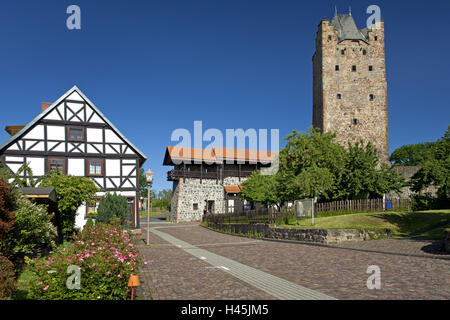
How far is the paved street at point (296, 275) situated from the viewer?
22.9ft

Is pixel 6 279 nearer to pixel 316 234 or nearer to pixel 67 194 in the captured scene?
pixel 67 194

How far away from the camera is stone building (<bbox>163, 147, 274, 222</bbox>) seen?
142 ft

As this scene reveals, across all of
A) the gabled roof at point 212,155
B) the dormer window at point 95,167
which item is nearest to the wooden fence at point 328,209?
the dormer window at point 95,167

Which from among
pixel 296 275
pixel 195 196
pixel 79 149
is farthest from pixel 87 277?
pixel 195 196

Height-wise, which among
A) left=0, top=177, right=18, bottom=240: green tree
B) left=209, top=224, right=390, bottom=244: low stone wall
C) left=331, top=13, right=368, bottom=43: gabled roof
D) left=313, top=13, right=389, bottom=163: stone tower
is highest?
left=331, top=13, right=368, bottom=43: gabled roof

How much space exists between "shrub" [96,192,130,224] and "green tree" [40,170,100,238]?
2.28 meters

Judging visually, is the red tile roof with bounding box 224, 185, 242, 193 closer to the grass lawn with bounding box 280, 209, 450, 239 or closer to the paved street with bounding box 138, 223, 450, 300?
the grass lawn with bounding box 280, 209, 450, 239

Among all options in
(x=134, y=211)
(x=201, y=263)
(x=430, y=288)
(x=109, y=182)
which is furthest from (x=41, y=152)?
(x=430, y=288)

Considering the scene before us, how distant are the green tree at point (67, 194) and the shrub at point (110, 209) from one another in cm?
228

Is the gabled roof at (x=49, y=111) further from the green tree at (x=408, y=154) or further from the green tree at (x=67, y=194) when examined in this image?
the green tree at (x=408, y=154)

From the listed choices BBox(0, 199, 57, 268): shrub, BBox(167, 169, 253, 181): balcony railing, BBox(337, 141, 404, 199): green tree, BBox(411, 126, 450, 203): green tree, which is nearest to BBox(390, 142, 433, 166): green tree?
BBox(167, 169, 253, 181): balcony railing
